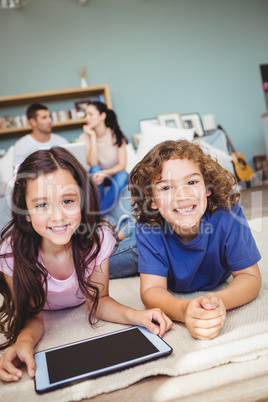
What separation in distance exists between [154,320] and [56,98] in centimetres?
355

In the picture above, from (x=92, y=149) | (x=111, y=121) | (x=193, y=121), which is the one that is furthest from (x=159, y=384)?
(x=193, y=121)

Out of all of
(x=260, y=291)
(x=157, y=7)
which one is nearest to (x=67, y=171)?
(x=260, y=291)

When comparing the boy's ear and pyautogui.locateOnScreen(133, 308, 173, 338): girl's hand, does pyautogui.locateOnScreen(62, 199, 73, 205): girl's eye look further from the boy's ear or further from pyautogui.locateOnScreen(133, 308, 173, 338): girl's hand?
pyautogui.locateOnScreen(133, 308, 173, 338): girl's hand

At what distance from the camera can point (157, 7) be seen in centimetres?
436

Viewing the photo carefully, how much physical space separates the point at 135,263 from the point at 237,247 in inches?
22.2

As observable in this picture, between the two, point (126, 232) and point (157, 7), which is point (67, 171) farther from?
point (157, 7)

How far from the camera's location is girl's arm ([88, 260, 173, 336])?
32.4 inches

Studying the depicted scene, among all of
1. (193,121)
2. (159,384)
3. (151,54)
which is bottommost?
(159,384)

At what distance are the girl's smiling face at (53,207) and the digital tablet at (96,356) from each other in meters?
0.29

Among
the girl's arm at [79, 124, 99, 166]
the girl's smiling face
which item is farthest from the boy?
the girl's arm at [79, 124, 99, 166]

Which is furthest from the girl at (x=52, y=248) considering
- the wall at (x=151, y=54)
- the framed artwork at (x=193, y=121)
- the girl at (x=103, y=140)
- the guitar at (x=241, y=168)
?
the framed artwork at (x=193, y=121)

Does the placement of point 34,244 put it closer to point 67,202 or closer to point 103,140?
point 67,202

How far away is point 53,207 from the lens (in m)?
0.97

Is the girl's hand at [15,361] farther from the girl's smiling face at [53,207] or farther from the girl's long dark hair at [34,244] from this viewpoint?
the girl's smiling face at [53,207]
